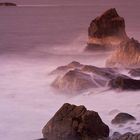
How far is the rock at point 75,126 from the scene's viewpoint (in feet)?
5.92

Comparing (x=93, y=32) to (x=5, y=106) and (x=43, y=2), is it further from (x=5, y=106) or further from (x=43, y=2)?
(x=5, y=106)

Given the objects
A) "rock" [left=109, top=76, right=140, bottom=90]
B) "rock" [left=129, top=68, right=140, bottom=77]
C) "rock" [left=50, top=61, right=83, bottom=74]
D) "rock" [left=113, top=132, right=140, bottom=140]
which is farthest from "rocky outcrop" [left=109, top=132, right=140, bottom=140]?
"rock" [left=50, top=61, right=83, bottom=74]

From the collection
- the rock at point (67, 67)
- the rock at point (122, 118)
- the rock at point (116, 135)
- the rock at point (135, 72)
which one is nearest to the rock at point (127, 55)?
the rock at point (135, 72)

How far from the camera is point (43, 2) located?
2.30 meters

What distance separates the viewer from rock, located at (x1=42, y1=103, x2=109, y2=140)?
1805 millimetres

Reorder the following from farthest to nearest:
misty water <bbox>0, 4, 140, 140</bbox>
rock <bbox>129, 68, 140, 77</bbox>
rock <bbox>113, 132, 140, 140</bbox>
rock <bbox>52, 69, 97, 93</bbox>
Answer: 1. rock <bbox>129, 68, 140, 77</bbox>
2. rock <bbox>52, 69, 97, 93</bbox>
3. misty water <bbox>0, 4, 140, 140</bbox>
4. rock <bbox>113, 132, 140, 140</bbox>

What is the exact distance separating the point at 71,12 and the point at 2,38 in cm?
49

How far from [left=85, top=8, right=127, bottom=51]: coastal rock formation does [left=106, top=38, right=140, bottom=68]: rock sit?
0.16 feet

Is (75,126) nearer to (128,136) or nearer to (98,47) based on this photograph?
(128,136)

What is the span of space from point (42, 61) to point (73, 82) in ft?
0.93

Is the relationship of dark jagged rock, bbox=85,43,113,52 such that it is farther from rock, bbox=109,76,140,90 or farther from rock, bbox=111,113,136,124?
rock, bbox=111,113,136,124

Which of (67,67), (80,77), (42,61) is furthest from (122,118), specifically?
(42,61)

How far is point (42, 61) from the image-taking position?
86.0 inches

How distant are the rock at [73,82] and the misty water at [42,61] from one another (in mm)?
43
